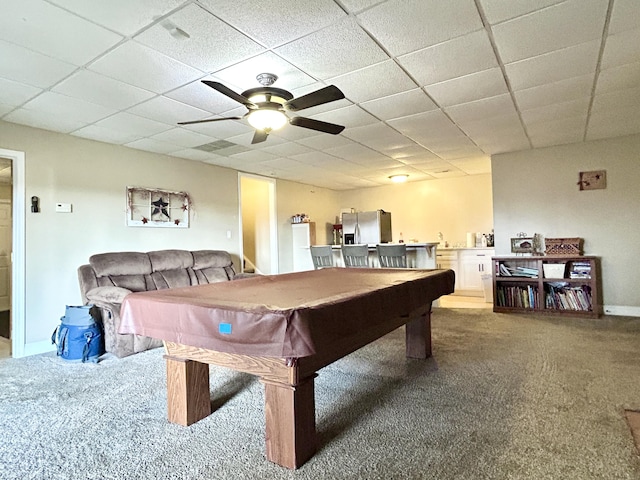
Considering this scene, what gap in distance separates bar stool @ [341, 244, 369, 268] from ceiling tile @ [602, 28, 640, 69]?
367cm

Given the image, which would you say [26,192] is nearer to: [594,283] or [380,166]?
[380,166]

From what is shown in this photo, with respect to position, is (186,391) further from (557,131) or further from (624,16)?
(557,131)

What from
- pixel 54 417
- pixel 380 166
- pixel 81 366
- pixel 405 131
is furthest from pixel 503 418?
pixel 380 166

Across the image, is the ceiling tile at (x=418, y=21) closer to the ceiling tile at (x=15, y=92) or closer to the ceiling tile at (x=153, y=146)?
the ceiling tile at (x=15, y=92)

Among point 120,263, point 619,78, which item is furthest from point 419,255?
point 120,263

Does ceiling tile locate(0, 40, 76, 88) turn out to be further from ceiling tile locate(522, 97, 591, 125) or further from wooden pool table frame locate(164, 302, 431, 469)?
ceiling tile locate(522, 97, 591, 125)

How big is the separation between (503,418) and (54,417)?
2.72 meters

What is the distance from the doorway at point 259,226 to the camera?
23.0ft

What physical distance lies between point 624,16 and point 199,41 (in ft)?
8.41

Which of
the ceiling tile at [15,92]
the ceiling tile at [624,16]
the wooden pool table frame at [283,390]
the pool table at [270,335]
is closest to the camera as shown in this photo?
the pool table at [270,335]

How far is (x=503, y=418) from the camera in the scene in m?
2.07

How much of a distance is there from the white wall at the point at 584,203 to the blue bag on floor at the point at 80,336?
540cm

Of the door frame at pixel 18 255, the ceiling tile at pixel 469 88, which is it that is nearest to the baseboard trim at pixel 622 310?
the ceiling tile at pixel 469 88

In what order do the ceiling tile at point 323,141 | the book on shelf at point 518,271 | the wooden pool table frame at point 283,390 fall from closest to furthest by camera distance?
the wooden pool table frame at point 283,390 → the ceiling tile at point 323,141 → the book on shelf at point 518,271
